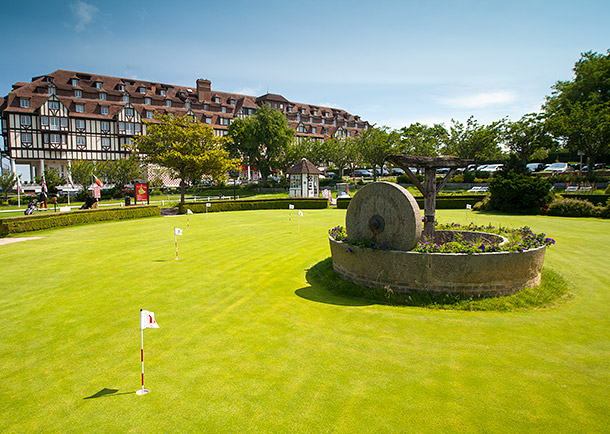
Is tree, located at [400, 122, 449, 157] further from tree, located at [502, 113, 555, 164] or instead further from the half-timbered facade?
the half-timbered facade

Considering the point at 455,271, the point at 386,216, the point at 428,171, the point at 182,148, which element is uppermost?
the point at 182,148

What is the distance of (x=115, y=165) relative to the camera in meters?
56.1

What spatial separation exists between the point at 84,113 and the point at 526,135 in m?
75.2

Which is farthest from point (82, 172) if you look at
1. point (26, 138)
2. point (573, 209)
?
point (573, 209)

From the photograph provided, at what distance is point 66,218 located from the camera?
28.0 metres

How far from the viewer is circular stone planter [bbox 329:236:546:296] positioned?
9.93 meters

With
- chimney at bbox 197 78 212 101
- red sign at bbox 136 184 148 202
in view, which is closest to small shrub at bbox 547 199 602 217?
red sign at bbox 136 184 148 202

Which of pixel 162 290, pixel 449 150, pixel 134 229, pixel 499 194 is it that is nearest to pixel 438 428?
pixel 162 290

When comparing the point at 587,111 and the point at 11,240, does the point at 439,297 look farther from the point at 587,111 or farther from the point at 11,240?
the point at 587,111

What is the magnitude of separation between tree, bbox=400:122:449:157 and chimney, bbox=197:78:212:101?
1838 inches

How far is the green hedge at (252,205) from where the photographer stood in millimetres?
A: 39188

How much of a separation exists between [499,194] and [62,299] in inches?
1332

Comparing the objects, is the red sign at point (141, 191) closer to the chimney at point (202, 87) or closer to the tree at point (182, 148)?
the tree at point (182, 148)

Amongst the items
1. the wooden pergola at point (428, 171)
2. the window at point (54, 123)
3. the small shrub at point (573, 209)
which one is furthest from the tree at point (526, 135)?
the window at point (54, 123)
